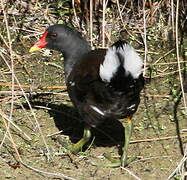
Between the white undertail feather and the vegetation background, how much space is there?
1.46ft

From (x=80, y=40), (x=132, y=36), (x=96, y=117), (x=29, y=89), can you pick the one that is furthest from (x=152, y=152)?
(x=132, y=36)

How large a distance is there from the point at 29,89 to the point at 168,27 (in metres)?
1.84

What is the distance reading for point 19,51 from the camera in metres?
6.71

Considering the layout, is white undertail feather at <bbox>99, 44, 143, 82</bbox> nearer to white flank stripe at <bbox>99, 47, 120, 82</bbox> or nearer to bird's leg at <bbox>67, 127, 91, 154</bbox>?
white flank stripe at <bbox>99, 47, 120, 82</bbox>

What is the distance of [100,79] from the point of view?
4465 millimetres

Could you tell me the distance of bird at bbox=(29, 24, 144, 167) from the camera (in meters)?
4.28

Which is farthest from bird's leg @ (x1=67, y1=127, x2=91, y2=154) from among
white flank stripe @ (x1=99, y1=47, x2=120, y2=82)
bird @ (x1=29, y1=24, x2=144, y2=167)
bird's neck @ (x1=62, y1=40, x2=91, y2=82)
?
white flank stripe @ (x1=99, y1=47, x2=120, y2=82)

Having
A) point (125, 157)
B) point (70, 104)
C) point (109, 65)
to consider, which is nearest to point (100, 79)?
point (109, 65)

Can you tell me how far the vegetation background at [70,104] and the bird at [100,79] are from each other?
0.74 ft

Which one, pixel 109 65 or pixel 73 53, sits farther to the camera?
pixel 73 53

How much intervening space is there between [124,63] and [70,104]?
1.67 meters

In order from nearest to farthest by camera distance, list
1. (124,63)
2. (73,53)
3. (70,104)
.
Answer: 1. (124,63)
2. (73,53)
3. (70,104)

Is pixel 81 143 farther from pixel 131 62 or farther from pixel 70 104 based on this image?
pixel 131 62

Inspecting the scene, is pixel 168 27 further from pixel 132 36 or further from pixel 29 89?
pixel 29 89
